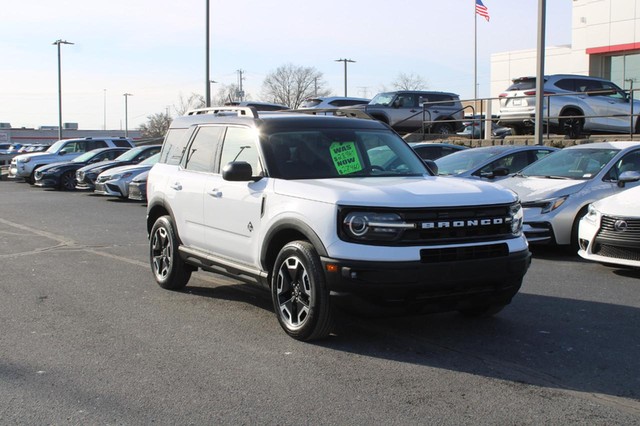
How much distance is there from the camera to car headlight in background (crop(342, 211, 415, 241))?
5.28m

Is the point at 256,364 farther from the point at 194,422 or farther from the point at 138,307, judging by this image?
the point at 138,307

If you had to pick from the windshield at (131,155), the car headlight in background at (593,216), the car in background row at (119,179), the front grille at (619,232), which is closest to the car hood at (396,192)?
the front grille at (619,232)

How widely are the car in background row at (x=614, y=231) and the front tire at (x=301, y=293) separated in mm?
4255

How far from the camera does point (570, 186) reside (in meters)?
10.1

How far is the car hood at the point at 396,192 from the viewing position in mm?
5363

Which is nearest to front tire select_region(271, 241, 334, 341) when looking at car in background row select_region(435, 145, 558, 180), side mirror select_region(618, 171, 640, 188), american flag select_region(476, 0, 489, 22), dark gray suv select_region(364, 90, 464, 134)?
side mirror select_region(618, 171, 640, 188)

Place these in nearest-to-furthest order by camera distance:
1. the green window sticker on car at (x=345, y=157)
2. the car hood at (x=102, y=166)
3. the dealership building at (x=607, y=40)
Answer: the green window sticker on car at (x=345, y=157) < the car hood at (x=102, y=166) < the dealership building at (x=607, y=40)

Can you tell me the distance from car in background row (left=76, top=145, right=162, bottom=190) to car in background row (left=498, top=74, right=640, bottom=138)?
36.8 feet

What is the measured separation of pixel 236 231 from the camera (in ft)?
21.5

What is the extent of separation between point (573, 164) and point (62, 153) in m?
→ 22.7

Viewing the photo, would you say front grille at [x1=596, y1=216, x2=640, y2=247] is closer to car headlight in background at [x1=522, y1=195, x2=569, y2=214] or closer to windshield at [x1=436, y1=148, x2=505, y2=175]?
car headlight in background at [x1=522, y1=195, x2=569, y2=214]

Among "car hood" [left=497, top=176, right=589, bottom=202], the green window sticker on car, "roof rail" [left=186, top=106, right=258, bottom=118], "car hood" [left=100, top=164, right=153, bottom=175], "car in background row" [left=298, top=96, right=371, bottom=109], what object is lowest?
"car hood" [left=497, top=176, right=589, bottom=202]

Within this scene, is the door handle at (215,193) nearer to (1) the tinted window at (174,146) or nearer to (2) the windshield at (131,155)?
(1) the tinted window at (174,146)

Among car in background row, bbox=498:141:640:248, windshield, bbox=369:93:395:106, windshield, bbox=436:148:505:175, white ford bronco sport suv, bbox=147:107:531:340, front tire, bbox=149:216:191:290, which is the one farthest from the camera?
windshield, bbox=369:93:395:106
